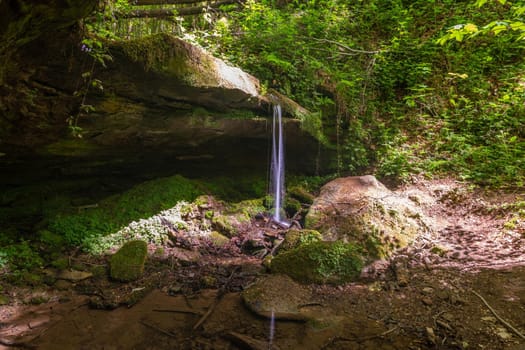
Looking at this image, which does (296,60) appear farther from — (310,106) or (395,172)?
(395,172)

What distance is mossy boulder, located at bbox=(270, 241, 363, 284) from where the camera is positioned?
428cm

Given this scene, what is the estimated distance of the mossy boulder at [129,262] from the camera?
4586mm

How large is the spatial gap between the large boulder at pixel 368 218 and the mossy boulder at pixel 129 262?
3156mm

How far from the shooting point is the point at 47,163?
5.40m

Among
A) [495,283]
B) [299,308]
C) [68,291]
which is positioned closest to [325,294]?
[299,308]

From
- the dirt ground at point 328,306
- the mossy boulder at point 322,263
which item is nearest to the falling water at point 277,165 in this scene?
the mossy boulder at point 322,263

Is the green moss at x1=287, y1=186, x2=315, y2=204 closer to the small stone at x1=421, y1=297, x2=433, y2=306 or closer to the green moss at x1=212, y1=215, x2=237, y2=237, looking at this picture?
the green moss at x1=212, y1=215, x2=237, y2=237

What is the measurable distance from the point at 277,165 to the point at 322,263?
11.3ft

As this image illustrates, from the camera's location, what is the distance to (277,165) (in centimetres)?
738

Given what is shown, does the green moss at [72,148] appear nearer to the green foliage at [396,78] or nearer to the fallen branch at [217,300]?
the fallen branch at [217,300]

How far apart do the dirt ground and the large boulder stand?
0.24m

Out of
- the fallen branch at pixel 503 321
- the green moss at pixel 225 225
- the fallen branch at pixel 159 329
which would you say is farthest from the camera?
the green moss at pixel 225 225

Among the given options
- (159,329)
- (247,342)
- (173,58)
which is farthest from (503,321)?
(173,58)

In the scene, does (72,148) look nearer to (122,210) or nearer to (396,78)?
(122,210)
